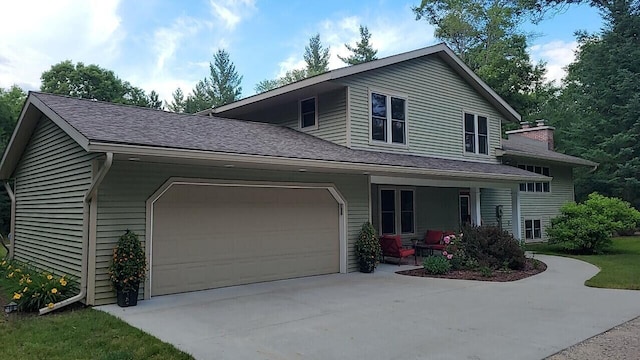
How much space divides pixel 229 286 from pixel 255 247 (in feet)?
3.11

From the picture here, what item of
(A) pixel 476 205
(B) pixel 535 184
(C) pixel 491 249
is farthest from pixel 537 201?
(C) pixel 491 249

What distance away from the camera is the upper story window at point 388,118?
1277 cm

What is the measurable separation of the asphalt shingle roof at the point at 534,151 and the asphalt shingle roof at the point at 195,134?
5.64 m

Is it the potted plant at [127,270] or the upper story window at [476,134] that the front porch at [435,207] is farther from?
the potted plant at [127,270]

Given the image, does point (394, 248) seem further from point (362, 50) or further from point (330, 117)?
point (362, 50)

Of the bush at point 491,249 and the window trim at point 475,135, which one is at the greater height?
the window trim at point 475,135

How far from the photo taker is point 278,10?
19078mm

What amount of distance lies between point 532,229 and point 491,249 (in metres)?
9.42

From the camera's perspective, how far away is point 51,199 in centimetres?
909

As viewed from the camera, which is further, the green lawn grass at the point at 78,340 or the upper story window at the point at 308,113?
the upper story window at the point at 308,113

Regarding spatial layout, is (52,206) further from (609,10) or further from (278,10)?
(609,10)

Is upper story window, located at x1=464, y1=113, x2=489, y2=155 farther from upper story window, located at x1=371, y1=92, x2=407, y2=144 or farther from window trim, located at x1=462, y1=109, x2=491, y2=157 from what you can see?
upper story window, located at x1=371, y1=92, x2=407, y2=144

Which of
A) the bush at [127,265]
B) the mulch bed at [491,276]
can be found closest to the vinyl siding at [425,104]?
the mulch bed at [491,276]

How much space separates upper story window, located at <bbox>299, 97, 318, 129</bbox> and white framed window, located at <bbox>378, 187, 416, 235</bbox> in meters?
3.15
